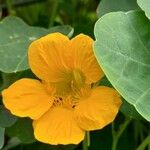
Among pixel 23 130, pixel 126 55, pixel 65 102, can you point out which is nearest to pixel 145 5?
pixel 126 55

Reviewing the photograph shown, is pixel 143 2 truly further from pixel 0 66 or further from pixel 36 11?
pixel 36 11

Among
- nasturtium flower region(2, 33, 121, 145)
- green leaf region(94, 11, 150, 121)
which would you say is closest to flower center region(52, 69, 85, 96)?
nasturtium flower region(2, 33, 121, 145)

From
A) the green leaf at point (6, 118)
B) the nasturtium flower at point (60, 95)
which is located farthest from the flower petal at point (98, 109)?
the green leaf at point (6, 118)

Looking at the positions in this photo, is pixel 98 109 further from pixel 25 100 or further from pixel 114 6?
pixel 114 6

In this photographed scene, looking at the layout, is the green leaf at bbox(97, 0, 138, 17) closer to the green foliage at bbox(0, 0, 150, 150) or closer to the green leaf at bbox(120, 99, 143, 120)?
the green foliage at bbox(0, 0, 150, 150)

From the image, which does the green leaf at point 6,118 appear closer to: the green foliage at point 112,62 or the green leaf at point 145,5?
the green foliage at point 112,62
